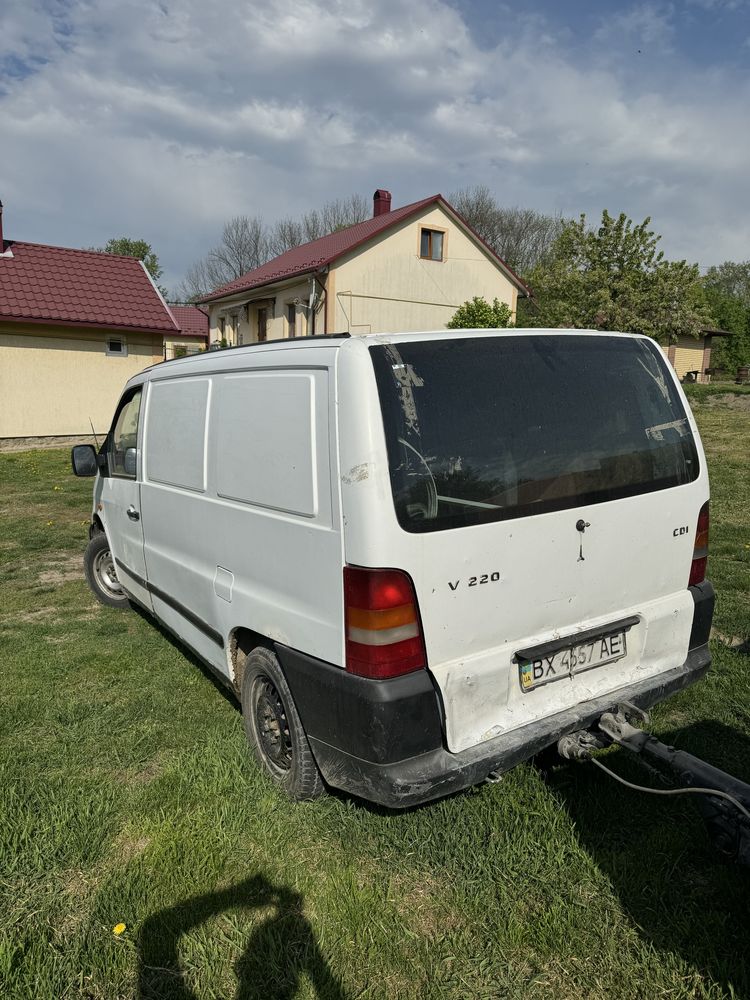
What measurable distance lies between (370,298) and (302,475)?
22.8 metres

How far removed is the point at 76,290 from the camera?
1875cm

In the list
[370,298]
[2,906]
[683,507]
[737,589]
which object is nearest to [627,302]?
[370,298]

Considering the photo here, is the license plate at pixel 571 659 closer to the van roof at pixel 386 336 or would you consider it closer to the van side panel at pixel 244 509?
the van side panel at pixel 244 509

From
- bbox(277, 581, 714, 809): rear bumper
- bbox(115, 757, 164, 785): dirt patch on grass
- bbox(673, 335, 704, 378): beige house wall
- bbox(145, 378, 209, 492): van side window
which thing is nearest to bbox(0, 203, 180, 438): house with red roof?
bbox(145, 378, 209, 492): van side window

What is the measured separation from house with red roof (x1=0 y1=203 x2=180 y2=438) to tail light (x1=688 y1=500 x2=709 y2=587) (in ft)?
58.0

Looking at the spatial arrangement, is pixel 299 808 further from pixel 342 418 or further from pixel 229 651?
pixel 342 418

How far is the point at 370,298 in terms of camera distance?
24.2 m

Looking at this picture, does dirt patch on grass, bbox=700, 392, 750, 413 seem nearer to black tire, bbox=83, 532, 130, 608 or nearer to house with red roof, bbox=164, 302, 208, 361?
black tire, bbox=83, 532, 130, 608

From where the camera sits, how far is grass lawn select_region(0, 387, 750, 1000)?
2129 millimetres

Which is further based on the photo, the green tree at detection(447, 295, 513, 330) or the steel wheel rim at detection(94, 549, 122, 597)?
the green tree at detection(447, 295, 513, 330)

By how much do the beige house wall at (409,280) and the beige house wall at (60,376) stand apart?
24.1ft

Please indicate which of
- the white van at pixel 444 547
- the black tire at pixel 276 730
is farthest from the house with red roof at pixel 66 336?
the black tire at pixel 276 730

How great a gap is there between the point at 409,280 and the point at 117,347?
11002mm

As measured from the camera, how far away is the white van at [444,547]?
7.59 feet
